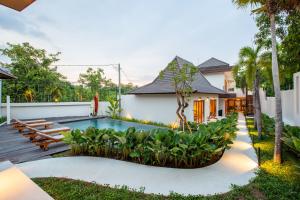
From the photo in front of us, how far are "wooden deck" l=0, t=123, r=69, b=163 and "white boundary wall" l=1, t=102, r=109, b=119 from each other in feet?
24.2

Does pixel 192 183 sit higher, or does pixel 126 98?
pixel 126 98

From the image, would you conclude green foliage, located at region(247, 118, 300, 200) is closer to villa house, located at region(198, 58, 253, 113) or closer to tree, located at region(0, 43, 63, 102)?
villa house, located at region(198, 58, 253, 113)

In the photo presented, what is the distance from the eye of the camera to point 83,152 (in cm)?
661

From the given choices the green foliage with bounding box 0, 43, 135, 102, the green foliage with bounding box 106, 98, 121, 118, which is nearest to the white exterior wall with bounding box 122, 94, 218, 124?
the green foliage with bounding box 106, 98, 121, 118

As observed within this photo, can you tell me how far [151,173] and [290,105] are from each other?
14227mm

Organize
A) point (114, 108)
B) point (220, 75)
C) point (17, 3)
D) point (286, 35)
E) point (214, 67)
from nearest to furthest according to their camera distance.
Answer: point (17, 3) → point (286, 35) → point (114, 108) → point (220, 75) → point (214, 67)

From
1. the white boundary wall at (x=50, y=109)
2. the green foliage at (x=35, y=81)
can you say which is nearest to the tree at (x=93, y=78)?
the green foliage at (x=35, y=81)

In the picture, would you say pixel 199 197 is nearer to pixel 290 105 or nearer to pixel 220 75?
pixel 290 105

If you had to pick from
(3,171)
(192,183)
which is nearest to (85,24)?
(3,171)

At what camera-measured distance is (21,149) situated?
7051mm

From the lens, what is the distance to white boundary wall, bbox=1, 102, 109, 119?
15.0m

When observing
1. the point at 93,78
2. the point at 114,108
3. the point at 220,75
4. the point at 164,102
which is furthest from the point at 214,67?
the point at 93,78

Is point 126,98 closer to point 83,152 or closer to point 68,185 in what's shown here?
point 83,152

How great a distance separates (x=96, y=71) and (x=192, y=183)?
23.0 metres
